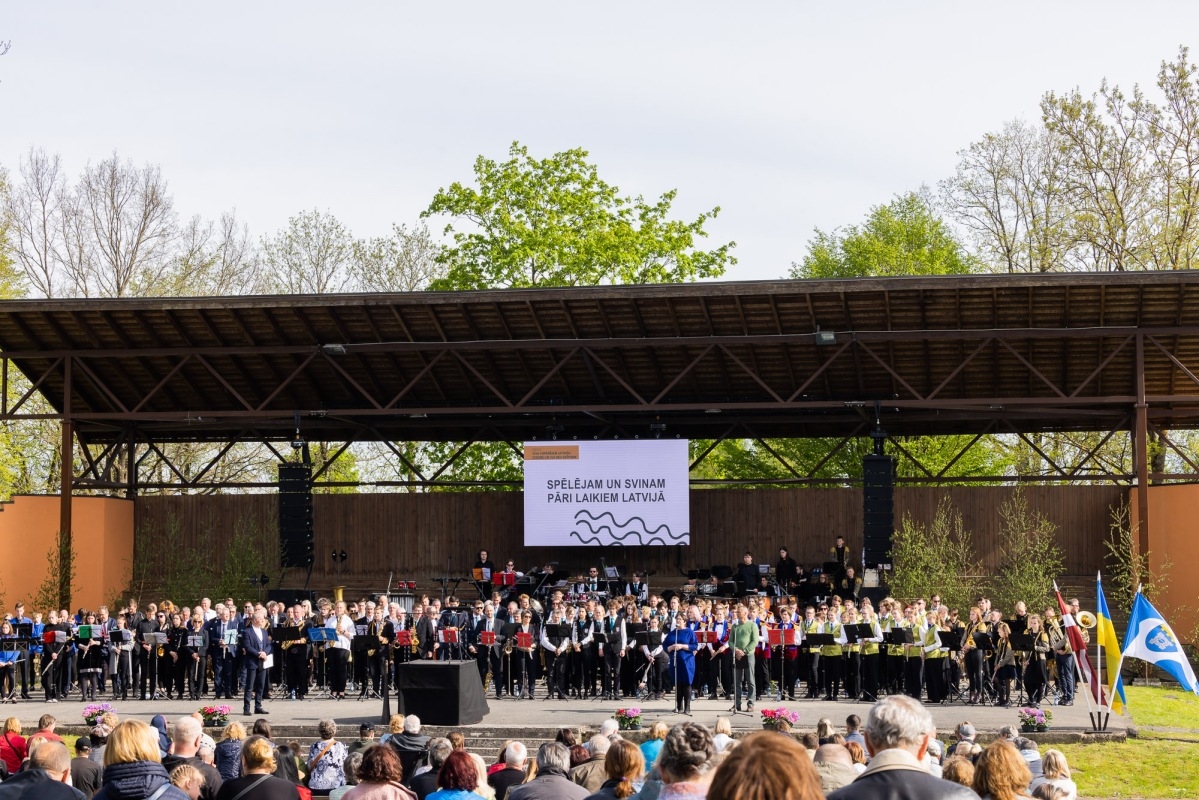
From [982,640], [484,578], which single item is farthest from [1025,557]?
[484,578]

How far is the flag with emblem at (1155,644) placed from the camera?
17.9m

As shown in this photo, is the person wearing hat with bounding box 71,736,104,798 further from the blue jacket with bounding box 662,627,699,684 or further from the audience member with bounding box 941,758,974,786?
the blue jacket with bounding box 662,627,699,684

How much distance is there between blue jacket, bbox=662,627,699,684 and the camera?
69.4ft

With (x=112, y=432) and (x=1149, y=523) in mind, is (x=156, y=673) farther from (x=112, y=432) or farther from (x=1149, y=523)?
(x=1149, y=523)

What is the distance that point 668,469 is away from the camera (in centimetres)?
2855

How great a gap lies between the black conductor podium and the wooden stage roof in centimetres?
924

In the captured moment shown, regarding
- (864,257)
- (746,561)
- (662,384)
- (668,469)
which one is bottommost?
(746,561)

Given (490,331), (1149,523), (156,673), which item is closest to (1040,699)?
(1149,523)

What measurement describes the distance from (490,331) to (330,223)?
21.4 metres

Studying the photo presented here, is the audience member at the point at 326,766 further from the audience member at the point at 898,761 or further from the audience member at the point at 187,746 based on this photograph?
the audience member at the point at 898,761

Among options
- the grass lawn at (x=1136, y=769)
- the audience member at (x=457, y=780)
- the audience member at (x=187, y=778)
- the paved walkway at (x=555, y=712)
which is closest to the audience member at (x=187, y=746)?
the audience member at (x=187, y=778)

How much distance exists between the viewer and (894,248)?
42.6 metres

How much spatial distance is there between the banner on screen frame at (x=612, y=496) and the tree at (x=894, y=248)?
51.1 feet

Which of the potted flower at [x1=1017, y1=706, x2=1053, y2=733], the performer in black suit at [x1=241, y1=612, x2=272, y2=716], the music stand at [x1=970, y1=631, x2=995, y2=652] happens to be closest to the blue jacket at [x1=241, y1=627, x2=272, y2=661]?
the performer in black suit at [x1=241, y1=612, x2=272, y2=716]
